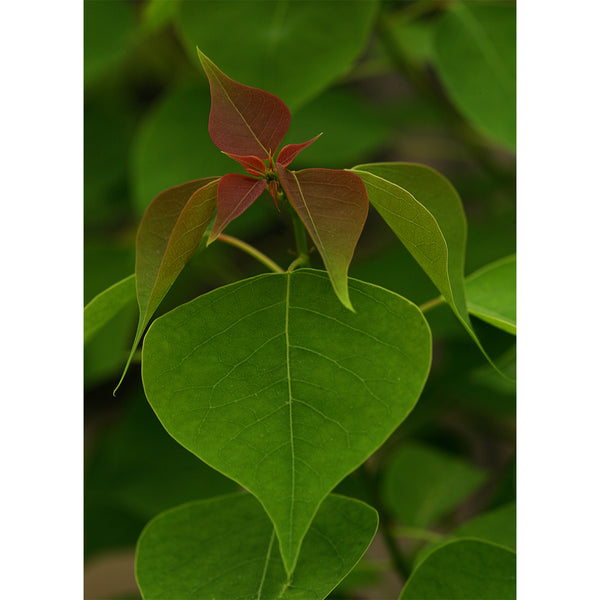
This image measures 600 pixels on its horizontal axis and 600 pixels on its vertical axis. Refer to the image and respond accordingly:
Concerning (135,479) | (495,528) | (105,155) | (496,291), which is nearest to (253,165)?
(496,291)

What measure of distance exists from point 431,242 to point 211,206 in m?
0.09

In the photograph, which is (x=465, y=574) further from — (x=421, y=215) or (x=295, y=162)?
(x=295, y=162)

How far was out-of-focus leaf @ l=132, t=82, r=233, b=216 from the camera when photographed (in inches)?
22.5

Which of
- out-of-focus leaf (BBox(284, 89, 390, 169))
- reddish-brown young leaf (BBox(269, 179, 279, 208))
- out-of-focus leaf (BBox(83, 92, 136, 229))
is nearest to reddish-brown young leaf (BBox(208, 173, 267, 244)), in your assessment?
reddish-brown young leaf (BBox(269, 179, 279, 208))

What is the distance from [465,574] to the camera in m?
0.34

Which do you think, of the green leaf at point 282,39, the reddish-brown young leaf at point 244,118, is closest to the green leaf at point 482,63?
the green leaf at point 282,39

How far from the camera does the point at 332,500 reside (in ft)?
1.10

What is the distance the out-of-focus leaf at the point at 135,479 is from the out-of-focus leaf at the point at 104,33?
12.7 inches

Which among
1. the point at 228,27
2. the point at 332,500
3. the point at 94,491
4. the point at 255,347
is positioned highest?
the point at 228,27

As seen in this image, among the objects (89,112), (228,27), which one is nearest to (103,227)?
(89,112)

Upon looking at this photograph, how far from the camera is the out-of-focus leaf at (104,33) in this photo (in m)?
0.66

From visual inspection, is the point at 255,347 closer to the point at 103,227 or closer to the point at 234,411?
the point at 234,411

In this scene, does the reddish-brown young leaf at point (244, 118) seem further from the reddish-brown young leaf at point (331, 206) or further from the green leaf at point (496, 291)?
the green leaf at point (496, 291)

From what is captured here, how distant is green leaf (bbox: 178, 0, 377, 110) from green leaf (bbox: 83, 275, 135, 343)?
203 millimetres
